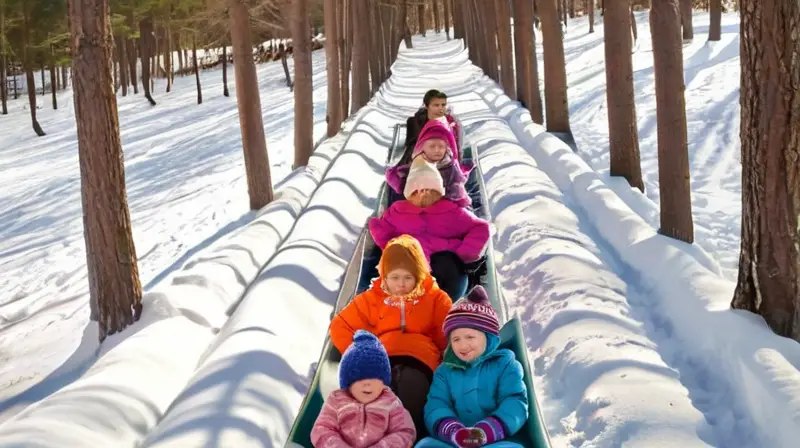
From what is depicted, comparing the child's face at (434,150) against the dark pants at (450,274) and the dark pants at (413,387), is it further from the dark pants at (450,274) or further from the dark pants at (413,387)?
the dark pants at (413,387)

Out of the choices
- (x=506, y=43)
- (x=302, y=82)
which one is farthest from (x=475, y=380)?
(x=506, y=43)

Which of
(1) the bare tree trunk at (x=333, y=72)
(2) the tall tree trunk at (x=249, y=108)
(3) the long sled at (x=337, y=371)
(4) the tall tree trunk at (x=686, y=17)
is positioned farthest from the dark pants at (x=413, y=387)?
(4) the tall tree trunk at (x=686, y=17)

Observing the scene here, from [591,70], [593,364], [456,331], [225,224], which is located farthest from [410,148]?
[591,70]

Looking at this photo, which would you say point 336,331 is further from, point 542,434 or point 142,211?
point 142,211

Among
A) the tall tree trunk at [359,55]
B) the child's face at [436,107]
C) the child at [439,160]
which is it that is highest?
the tall tree trunk at [359,55]

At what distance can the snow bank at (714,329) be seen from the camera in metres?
4.29

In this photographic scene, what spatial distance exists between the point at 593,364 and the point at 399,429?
6.03ft

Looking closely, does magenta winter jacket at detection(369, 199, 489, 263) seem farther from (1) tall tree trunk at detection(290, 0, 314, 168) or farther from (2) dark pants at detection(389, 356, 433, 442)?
(1) tall tree trunk at detection(290, 0, 314, 168)

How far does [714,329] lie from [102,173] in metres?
5.67

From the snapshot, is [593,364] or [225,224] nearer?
[593,364]

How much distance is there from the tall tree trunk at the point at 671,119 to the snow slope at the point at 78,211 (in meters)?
6.08

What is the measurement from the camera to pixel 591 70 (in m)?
27.4

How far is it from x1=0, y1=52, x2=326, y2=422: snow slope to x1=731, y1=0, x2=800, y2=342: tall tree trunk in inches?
239

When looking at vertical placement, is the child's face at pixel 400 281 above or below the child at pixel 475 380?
above
